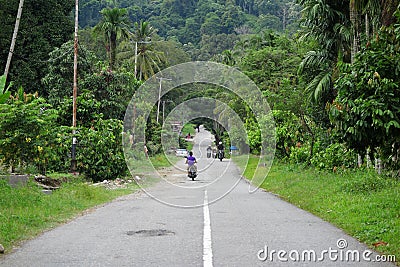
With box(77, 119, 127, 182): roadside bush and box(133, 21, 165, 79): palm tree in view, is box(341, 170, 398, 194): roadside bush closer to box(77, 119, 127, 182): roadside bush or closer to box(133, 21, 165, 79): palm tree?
box(77, 119, 127, 182): roadside bush

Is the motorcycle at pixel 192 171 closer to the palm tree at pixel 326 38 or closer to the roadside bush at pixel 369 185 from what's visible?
the palm tree at pixel 326 38

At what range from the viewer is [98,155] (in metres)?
23.6

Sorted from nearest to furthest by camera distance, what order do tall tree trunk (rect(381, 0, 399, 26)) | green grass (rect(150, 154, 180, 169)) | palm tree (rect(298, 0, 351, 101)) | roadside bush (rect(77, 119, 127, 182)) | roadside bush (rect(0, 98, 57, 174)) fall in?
1. tall tree trunk (rect(381, 0, 399, 26))
2. roadside bush (rect(0, 98, 57, 174))
3. palm tree (rect(298, 0, 351, 101))
4. roadside bush (rect(77, 119, 127, 182))
5. green grass (rect(150, 154, 180, 169))

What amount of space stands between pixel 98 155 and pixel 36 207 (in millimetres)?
10118

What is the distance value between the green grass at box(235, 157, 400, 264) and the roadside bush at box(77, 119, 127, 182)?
24.0ft

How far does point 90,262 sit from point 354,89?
5.25m

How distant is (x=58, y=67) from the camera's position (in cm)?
3409

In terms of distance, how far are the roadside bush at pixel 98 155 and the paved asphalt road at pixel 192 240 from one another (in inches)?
375

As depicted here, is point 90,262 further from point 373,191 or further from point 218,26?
point 218,26

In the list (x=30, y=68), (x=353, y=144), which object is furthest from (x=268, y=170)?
(x=353, y=144)

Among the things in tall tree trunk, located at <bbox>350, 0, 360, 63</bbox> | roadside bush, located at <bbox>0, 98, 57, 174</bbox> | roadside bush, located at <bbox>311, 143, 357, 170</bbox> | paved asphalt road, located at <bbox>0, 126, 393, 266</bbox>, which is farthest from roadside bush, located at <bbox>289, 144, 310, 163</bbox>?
roadside bush, located at <bbox>0, 98, 57, 174</bbox>

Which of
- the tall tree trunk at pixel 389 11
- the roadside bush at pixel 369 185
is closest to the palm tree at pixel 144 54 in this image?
the roadside bush at pixel 369 185

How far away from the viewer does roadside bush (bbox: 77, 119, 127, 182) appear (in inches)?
928

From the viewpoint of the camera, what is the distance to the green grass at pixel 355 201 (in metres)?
9.70
